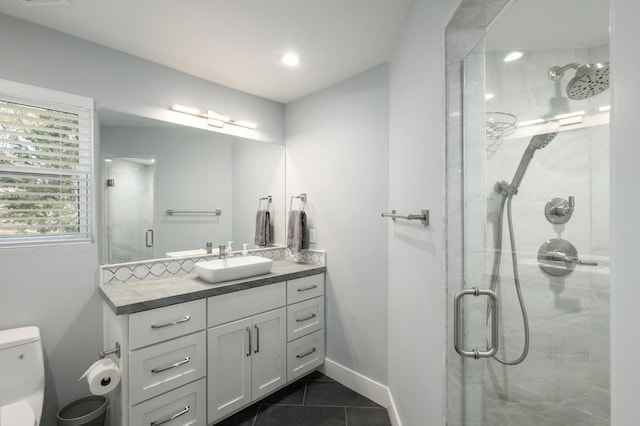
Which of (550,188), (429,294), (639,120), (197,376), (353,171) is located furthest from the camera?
(353,171)

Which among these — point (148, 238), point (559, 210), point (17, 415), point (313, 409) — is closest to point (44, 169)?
point (148, 238)

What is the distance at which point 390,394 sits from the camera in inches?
78.5

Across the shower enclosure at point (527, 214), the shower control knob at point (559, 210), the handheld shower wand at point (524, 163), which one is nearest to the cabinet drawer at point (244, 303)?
the shower enclosure at point (527, 214)

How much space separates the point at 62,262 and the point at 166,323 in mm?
735

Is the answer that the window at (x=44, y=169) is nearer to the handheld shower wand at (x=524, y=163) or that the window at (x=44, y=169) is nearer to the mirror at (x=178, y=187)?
the mirror at (x=178, y=187)

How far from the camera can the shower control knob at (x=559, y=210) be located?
38.4 inches

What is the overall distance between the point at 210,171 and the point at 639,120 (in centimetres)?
246

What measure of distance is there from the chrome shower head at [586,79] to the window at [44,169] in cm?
239

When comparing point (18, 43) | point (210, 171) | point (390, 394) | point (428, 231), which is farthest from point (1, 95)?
point (390, 394)

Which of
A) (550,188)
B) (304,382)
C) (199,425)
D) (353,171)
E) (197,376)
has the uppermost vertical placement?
(353,171)

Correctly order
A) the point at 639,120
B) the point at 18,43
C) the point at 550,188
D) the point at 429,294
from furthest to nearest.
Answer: the point at 18,43 → the point at 429,294 → the point at 550,188 → the point at 639,120

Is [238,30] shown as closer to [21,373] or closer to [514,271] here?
[514,271]

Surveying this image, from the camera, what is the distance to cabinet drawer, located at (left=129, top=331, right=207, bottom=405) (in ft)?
4.81

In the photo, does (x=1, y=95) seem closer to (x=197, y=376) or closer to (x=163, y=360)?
(x=163, y=360)
